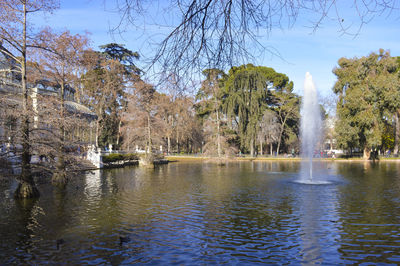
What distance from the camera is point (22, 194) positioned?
15.8m

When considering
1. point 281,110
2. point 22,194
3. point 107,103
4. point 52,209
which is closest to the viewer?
point 52,209

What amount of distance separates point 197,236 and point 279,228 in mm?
2714

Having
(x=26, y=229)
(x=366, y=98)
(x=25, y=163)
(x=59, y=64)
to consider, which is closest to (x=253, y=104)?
(x=366, y=98)

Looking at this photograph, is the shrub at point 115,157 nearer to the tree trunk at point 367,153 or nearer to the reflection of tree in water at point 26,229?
the reflection of tree in water at point 26,229

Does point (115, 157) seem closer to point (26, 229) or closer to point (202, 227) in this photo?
point (26, 229)

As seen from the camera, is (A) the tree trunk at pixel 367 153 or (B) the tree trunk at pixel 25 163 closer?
(B) the tree trunk at pixel 25 163

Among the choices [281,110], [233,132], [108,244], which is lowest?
[108,244]

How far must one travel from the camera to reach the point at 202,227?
11320 mm

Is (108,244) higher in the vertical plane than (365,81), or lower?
lower

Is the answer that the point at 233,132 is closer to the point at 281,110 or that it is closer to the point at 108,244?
the point at 281,110

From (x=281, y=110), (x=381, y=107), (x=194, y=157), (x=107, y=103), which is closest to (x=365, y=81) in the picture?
(x=381, y=107)

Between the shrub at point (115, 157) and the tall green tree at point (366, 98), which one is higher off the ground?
the tall green tree at point (366, 98)

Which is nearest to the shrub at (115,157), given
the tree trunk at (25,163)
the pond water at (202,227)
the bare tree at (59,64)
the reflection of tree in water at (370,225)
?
the bare tree at (59,64)

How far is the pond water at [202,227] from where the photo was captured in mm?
8688
